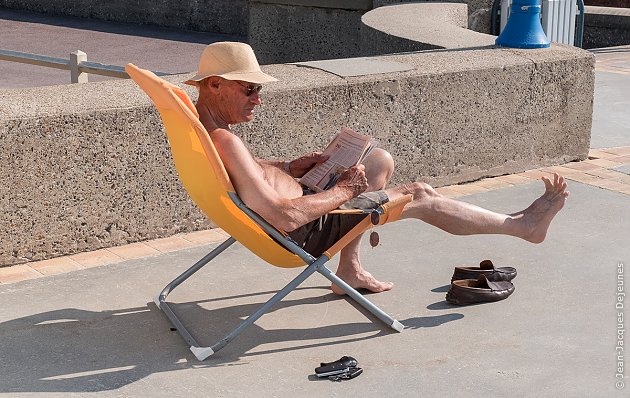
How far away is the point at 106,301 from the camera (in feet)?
16.2

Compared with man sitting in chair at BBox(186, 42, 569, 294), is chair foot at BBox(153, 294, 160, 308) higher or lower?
lower

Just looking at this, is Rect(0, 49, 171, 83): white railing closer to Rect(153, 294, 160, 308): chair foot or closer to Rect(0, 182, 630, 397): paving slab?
Rect(0, 182, 630, 397): paving slab

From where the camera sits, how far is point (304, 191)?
4.72m

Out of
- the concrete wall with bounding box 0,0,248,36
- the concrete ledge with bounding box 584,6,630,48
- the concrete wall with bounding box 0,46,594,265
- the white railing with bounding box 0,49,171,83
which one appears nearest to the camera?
the concrete wall with bounding box 0,46,594,265

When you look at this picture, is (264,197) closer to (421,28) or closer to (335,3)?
(421,28)

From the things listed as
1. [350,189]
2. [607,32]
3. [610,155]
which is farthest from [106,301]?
[607,32]

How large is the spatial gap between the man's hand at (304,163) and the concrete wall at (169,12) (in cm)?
1382

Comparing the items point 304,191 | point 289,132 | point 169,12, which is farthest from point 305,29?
point 169,12

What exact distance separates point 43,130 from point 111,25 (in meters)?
14.9

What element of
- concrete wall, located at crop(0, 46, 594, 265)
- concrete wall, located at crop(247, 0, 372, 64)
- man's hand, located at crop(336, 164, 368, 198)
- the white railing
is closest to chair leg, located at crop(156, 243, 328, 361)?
man's hand, located at crop(336, 164, 368, 198)

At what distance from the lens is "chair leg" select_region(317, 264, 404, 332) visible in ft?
14.5

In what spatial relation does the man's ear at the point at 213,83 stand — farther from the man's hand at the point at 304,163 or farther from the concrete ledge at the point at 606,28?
the concrete ledge at the point at 606,28

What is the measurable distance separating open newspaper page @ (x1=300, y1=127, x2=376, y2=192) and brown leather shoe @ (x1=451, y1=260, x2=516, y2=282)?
0.91m

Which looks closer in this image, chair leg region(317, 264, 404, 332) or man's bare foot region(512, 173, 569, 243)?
chair leg region(317, 264, 404, 332)
